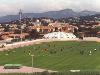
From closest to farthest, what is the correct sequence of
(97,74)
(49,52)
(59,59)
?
1. (97,74)
2. (59,59)
3. (49,52)

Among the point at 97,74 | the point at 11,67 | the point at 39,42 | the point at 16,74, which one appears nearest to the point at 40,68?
the point at 11,67

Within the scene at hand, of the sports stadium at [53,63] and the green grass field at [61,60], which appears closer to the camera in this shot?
the sports stadium at [53,63]

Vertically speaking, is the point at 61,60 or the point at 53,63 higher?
the point at 53,63

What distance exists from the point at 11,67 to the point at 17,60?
10441mm

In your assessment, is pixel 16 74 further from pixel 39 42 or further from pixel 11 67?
pixel 39 42

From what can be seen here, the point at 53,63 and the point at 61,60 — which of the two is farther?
the point at 61,60

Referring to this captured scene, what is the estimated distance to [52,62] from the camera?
56875 millimetres

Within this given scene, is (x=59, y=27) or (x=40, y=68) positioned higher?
(x=40, y=68)

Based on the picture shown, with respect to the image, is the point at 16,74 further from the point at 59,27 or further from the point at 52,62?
the point at 59,27

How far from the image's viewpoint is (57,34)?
125625 millimetres

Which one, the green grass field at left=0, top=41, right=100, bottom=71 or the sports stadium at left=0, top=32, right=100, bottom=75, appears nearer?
the sports stadium at left=0, top=32, right=100, bottom=75

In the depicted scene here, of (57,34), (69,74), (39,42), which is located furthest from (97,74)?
(57,34)

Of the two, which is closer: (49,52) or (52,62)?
(52,62)

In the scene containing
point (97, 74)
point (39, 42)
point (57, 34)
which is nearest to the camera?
point (97, 74)
